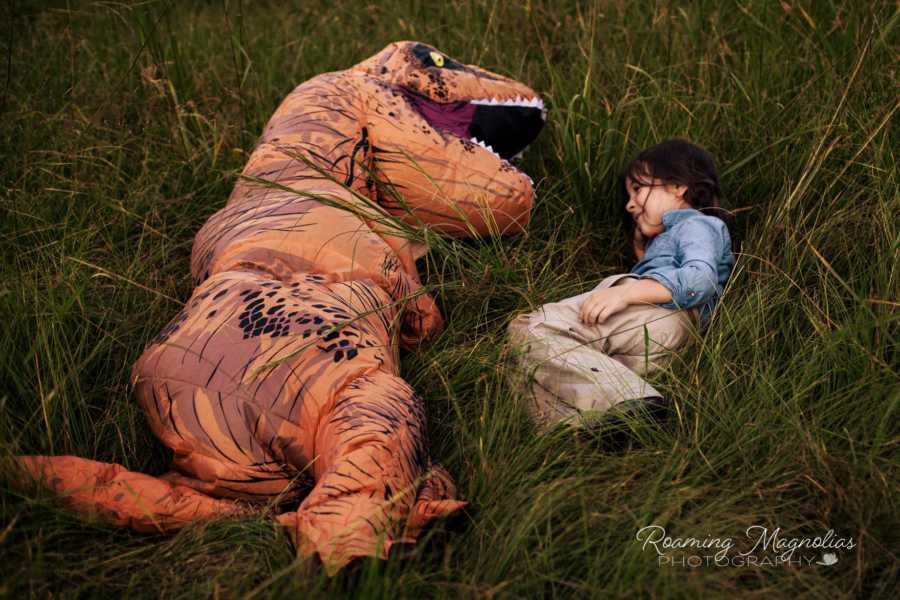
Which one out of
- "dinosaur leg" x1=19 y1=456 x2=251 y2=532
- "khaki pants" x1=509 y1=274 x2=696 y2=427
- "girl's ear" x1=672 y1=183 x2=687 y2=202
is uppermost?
"girl's ear" x1=672 y1=183 x2=687 y2=202

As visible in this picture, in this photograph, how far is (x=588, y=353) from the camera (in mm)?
2111

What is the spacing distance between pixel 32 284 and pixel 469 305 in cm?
110

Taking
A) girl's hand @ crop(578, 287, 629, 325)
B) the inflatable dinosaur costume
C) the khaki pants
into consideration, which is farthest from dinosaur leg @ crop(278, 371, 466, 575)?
girl's hand @ crop(578, 287, 629, 325)

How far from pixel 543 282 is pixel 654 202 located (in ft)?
1.34

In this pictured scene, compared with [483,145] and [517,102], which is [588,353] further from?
[517,102]

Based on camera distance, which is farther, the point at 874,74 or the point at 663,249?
the point at 874,74

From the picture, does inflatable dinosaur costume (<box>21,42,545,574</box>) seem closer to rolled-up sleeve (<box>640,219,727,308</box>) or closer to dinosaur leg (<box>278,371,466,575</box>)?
dinosaur leg (<box>278,371,466,575</box>)

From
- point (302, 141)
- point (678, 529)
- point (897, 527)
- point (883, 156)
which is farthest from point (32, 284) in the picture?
point (883, 156)

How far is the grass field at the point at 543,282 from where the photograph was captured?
1.62 m

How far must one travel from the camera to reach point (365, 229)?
222cm

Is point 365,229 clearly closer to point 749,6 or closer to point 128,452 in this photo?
point 128,452

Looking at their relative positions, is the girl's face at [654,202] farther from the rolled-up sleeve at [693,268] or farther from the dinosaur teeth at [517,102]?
the dinosaur teeth at [517,102]

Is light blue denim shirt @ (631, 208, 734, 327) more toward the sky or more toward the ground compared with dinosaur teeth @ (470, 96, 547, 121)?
more toward the ground

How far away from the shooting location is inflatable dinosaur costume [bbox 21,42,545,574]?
163 cm
